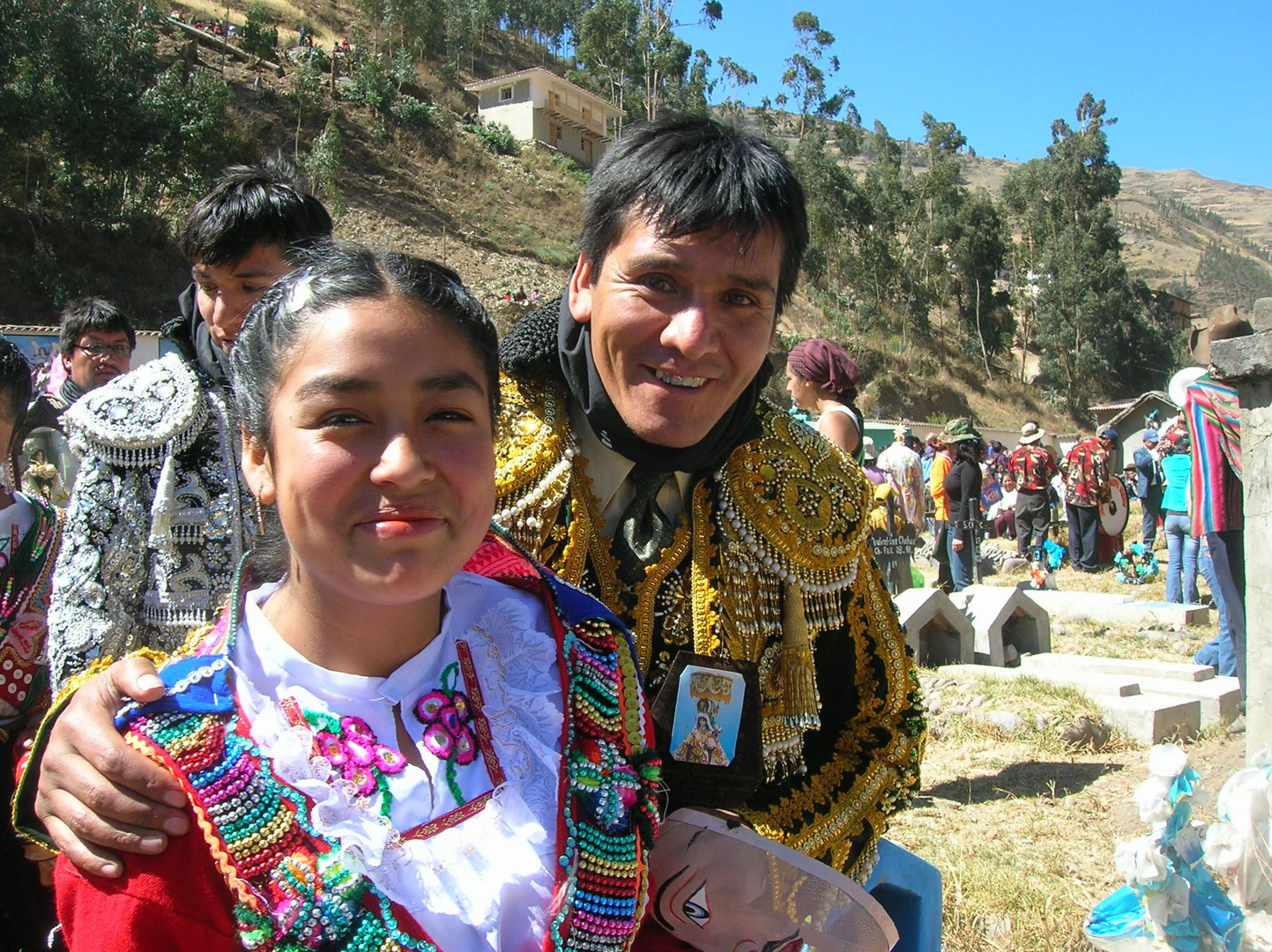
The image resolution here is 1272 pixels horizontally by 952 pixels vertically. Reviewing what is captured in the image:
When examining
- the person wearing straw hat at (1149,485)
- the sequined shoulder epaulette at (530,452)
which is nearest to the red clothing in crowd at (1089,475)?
the person wearing straw hat at (1149,485)

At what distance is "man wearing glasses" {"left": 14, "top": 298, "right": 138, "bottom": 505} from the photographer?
15.2ft

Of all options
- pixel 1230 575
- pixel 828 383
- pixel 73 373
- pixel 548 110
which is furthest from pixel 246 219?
pixel 548 110

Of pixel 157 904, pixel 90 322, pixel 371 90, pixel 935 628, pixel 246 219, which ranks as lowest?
pixel 935 628

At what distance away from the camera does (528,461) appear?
5.93 feet

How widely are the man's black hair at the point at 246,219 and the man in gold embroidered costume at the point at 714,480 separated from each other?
2.17ft

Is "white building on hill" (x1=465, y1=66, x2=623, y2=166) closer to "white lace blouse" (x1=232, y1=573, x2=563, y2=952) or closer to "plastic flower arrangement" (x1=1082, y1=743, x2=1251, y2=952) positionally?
"plastic flower arrangement" (x1=1082, y1=743, x2=1251, y2=952)

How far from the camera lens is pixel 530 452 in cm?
182

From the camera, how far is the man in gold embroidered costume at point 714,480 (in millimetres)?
1646

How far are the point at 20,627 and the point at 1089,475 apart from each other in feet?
38.9

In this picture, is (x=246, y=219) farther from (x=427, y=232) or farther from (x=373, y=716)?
(x=427, y=232)

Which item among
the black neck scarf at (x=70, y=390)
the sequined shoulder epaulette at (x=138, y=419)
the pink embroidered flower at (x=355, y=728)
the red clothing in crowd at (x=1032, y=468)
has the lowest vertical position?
the pink embroidered flower at (x=355, y=728)

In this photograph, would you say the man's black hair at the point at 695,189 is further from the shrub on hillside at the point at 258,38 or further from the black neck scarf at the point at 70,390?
the shrub on hillside at the point at 258,38

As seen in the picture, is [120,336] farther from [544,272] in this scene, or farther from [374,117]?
[374,117]

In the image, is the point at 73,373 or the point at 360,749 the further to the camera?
the point at 73,373
